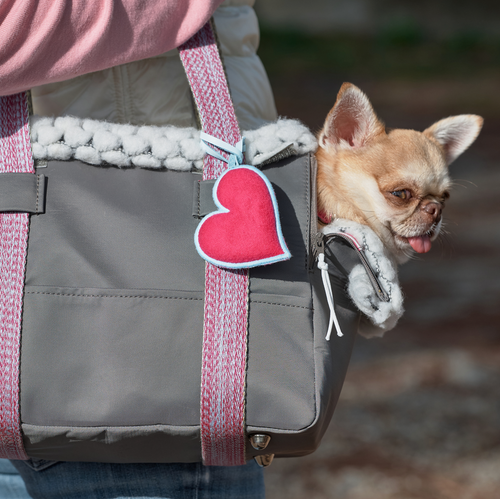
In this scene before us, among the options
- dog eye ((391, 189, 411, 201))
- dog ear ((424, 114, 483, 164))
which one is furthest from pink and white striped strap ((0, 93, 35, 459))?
dog ear ((424, 114, 483, 164))

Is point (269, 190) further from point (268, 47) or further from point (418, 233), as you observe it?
point (268, 47)

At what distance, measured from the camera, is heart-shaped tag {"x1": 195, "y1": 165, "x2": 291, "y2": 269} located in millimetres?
976

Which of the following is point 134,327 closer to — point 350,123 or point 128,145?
point 128,145

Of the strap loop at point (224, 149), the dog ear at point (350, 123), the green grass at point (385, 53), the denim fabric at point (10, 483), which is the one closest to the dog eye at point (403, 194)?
the dog ear at point (350, 123)

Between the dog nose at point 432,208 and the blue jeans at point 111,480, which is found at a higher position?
the dog nose at point 432,208

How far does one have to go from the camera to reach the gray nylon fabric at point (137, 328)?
3.21 ft

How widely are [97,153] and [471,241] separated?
17.5ft

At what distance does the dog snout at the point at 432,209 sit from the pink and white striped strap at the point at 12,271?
2.56ft

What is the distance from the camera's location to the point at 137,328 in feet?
3.23

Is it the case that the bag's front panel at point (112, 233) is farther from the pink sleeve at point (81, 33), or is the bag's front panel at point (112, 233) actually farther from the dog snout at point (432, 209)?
the dog snout at point (432, 209)

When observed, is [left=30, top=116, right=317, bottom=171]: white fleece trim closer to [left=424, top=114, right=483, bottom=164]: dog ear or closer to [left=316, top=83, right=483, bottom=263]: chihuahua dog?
[left=316, top=83, right=483, bottom=263]: chihuahua dog

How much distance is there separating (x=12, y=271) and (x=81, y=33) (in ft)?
1.37

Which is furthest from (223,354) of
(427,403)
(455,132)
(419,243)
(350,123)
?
(427,403)

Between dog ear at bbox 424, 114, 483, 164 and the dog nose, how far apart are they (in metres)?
0.21
